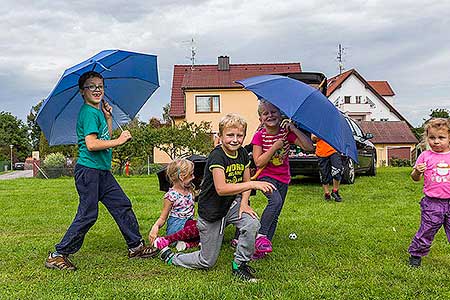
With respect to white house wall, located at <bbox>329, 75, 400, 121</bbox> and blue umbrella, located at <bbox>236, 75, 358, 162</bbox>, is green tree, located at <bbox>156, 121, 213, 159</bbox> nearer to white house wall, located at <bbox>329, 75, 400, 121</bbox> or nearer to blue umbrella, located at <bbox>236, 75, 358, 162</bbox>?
blue umbrella, located at <bbox>236, 75, 358, 162</bbox>

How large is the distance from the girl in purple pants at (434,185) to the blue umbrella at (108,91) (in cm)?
307

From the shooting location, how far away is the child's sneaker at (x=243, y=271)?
4.60 meters

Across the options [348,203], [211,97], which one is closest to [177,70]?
[211,97]

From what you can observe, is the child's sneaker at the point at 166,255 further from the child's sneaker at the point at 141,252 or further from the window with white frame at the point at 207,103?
the window with white frame at the point at 207,103

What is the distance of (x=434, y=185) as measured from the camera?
16.1 ft

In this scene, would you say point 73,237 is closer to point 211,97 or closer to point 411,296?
point 411,296

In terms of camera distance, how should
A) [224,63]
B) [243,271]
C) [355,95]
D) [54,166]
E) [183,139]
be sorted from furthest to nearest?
[355,95] → [224,63] → [183,139] → [54,166] → [243,271]

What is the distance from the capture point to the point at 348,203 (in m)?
9.36

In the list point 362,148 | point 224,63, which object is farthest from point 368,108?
point 362,148

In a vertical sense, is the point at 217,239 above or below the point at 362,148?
below

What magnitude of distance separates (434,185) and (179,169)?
109 inches

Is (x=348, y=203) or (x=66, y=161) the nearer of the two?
(x=348, y=203)

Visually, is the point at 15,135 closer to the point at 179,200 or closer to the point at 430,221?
the point at 179,200

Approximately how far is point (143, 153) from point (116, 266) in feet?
64.5
